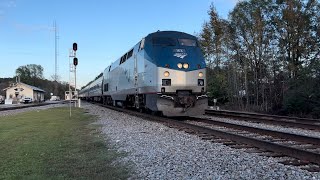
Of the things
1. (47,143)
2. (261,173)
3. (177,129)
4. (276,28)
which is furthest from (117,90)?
(261,173)

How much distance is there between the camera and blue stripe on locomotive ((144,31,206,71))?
16625 mm

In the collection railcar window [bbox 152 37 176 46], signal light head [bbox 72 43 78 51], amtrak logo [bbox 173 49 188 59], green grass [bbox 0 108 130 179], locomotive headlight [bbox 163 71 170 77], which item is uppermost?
signal light head [bbox 72 43 78 51]

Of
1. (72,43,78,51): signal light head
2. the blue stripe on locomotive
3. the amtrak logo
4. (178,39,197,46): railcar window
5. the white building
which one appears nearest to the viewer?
→ the blue stripe on locomotive

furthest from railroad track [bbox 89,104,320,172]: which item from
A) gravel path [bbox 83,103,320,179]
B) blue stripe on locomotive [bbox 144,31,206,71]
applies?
blue stripe on locomotive [bbox 144,31,206,71]

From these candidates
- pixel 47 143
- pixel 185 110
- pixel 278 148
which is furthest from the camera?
pixel 185 110

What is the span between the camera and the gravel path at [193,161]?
261 inches

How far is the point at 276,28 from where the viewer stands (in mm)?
37312

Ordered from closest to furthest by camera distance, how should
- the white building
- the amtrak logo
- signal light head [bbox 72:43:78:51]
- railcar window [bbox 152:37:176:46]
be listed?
1. the amtrak logo
2. railcar window [bbox 152:37:176:46]
3. signal light head [bbox 72:43:78:51]
4. the white building

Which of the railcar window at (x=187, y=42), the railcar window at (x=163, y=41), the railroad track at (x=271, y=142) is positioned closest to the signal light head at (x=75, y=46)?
the railcar window at (x=163, y=41)

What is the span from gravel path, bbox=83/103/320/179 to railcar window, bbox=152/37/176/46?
22.0ft

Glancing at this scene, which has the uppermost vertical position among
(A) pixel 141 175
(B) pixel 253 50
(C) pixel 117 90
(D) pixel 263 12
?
(D) pixel 263 12

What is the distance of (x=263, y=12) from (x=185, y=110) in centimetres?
2562

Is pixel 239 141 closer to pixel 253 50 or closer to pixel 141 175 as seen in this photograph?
pixel 141 175

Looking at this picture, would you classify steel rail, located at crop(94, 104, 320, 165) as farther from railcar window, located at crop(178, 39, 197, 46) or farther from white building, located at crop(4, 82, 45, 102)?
white building, located at crop(4, 82, 45, 102)
